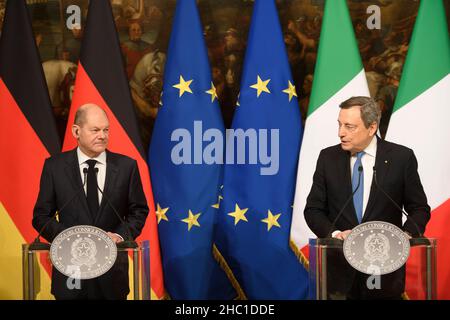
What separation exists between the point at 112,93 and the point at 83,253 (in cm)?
269

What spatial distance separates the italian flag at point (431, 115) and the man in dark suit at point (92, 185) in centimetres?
243

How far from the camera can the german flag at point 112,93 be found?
6273 mm

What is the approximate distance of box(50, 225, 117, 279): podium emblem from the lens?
12.5ft

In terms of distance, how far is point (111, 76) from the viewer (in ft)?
20.7

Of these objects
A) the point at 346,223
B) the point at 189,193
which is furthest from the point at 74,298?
the point at 189,193

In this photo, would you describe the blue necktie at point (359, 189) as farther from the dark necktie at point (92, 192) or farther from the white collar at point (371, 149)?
the dark necktie at point (92, 192)

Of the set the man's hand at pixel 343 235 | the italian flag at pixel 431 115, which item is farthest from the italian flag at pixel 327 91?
the man's hand at pixel 343 235

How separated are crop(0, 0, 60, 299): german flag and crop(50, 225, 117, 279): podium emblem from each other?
2390mm

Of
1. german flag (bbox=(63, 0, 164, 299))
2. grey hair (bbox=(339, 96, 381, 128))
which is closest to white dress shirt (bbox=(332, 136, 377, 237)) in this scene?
grey hair (bbox=(339, 96, 381, 128))

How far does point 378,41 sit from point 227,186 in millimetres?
1964

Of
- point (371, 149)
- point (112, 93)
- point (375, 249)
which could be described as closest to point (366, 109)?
point (371, 149)

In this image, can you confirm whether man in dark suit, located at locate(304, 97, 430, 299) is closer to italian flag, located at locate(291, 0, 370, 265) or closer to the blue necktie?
the blue necktie

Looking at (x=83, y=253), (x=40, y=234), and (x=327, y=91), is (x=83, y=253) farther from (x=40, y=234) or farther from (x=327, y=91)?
(x=327, y=91)
